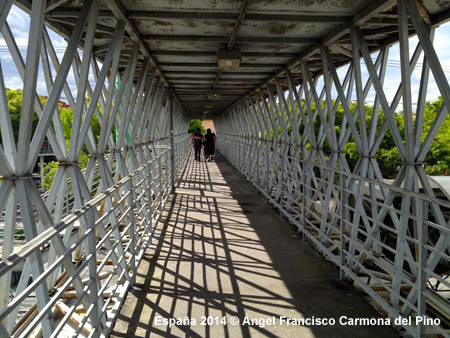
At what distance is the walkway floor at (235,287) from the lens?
3488 millimetres

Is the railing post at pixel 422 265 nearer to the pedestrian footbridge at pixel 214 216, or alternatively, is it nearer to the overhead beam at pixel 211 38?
the pedestrian footbridge at pixel 214 216

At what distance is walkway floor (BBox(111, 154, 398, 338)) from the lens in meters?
3.49

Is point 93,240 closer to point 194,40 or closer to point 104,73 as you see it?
point 104,73

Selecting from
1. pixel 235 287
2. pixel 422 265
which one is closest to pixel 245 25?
pixel 235 287

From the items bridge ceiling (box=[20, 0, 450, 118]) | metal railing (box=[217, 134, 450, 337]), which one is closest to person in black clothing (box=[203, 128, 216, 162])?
bridge ceiling (box=[20, 0, 450, 118])

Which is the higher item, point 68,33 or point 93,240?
point 68,33

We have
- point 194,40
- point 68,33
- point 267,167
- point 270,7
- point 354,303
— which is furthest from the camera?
point 267,167

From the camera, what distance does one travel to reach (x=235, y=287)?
14.2 ft

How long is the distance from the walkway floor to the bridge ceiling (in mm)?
3084

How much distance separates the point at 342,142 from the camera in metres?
6.80

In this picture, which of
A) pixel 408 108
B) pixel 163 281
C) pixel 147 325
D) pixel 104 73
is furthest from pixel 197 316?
pixel 408 108

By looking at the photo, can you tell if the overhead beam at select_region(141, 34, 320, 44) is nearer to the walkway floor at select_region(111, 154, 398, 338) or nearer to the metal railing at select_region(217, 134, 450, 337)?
the metal railing at select_region(217, 134, 450, 337)

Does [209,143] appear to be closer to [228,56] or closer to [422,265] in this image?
[228,56]

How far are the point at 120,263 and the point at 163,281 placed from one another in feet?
1.93
